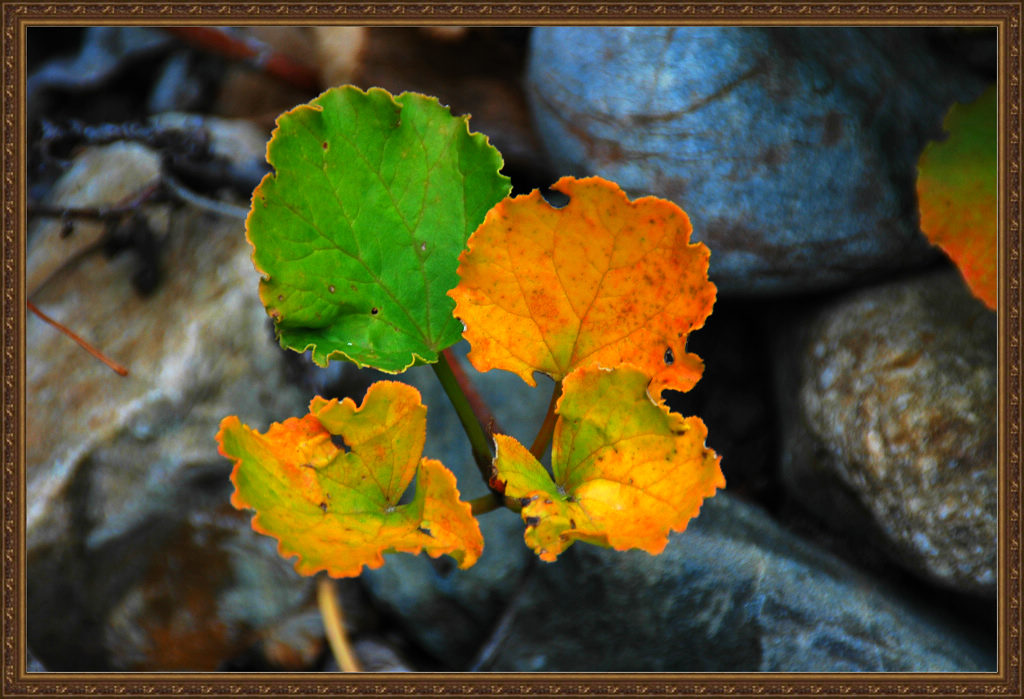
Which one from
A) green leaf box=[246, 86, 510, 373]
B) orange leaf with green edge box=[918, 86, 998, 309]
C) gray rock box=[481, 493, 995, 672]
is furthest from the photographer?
gray rock box=[481, 493, 995, 672]

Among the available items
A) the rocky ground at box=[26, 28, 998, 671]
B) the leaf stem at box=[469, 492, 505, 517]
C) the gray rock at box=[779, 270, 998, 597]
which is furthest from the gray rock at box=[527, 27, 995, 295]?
the leaf stem at box=[469, 492, 505, 517]

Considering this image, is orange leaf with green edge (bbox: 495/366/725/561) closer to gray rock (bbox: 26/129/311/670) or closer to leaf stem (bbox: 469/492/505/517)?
leaf stem (bbox: 469/492/505/517)

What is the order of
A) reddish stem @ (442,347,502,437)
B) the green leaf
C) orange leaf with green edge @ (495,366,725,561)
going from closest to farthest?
orange leaf with green edge @ (495,366,725,561)
the green leaf
reddish stem @ (442,347,502,437)

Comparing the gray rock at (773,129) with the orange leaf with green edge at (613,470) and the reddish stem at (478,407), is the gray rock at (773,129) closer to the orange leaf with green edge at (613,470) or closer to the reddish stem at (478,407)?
the reddish stem at (478,407)

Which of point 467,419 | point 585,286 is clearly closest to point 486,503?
point 467,419

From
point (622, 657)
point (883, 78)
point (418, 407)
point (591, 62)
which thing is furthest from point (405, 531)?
point (883, 78)

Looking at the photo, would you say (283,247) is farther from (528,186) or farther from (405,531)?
(528,186)

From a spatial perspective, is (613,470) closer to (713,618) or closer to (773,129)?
(713,618)

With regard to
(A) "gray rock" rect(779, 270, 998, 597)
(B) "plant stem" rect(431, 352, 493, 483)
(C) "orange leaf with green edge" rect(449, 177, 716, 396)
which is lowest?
(A) "gray rock" rect(779, 270, 998, 597)
